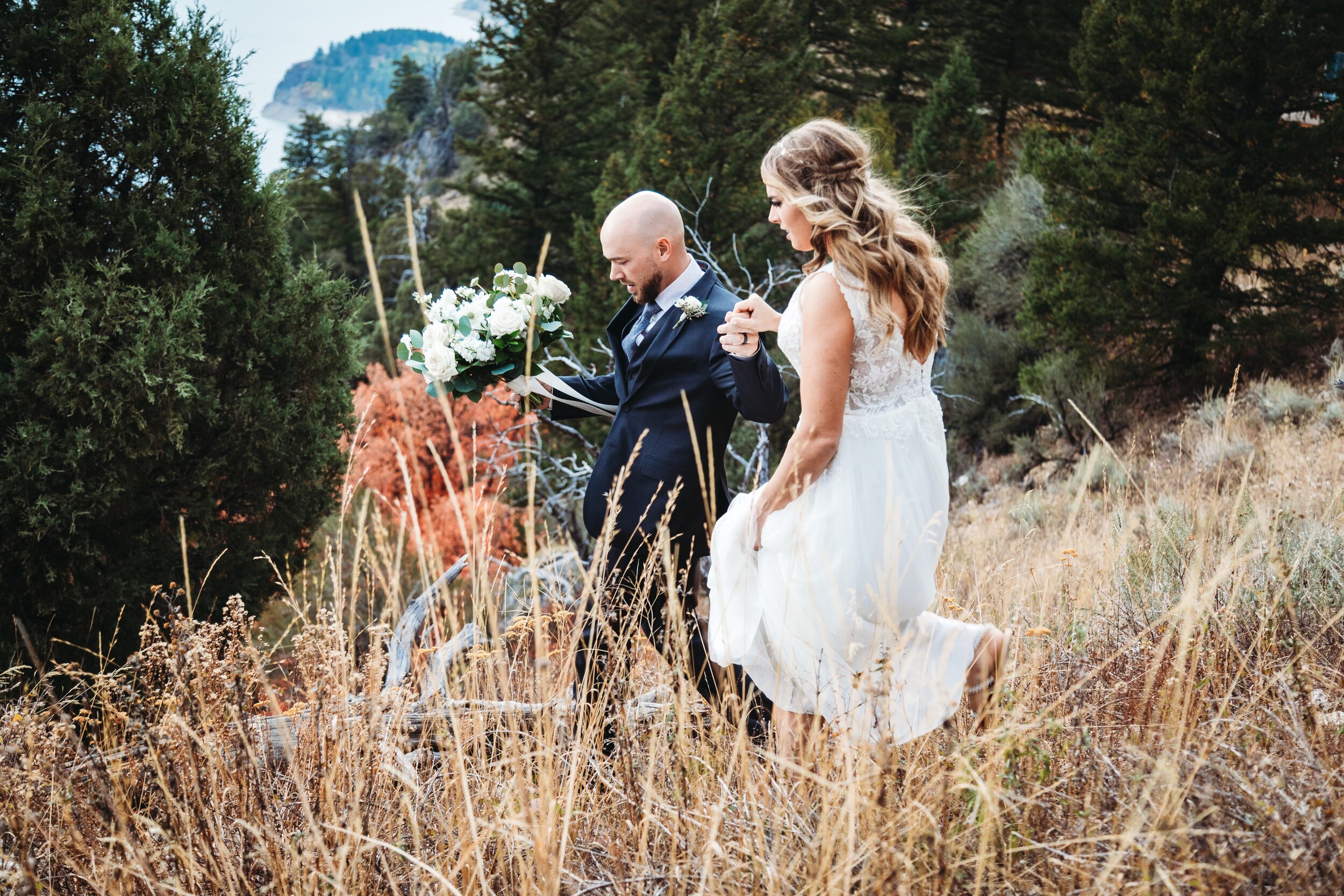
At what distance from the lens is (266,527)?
20.0ft

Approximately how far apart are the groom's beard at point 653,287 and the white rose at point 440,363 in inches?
26.7

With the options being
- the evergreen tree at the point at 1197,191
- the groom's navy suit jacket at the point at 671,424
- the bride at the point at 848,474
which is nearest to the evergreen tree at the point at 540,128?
the evergreen tree at the point at 1197,191

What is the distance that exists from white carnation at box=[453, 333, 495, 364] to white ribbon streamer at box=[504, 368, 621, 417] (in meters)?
0.12

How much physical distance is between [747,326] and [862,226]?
0.38 metres

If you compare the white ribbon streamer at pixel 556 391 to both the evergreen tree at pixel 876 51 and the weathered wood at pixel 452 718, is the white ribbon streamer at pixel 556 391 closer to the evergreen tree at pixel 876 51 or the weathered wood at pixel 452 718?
the weathered wood at pixel 452 718

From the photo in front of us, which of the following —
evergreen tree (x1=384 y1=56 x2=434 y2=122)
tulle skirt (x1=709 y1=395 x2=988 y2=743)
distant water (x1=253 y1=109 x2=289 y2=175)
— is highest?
evergreen tree (x1=384 y1=56 x2=434 y2=122)

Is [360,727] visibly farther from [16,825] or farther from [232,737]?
[16,825]

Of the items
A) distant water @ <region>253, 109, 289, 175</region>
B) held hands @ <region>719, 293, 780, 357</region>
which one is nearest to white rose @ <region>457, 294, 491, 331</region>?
held hands @ <region>719, 293, 780, 357</region>

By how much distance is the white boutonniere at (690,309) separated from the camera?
2695mm

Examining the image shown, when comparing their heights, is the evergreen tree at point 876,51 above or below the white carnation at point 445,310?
above

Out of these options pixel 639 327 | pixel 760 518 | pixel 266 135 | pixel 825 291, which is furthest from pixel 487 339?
pixel 266 135

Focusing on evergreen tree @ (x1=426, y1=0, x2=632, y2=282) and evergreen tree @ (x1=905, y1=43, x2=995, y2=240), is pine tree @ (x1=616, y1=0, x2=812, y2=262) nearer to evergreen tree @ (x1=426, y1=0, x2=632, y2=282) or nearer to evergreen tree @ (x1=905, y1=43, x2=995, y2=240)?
evergreen tree @ (x1=905, y1=43, x2=995, y2=240)

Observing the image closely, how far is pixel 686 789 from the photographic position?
195 cm

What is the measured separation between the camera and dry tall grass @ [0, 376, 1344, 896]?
55.3 inches
